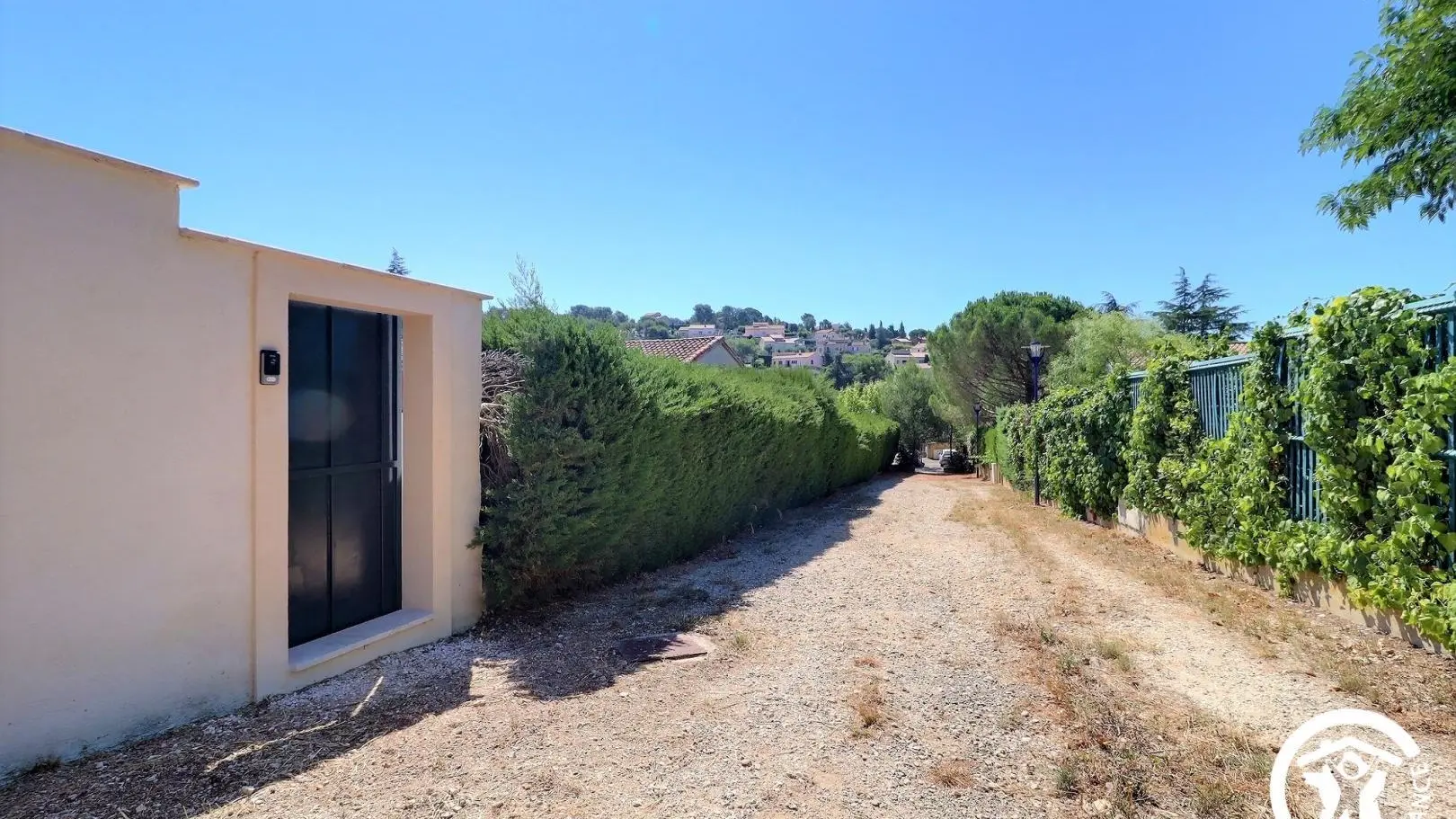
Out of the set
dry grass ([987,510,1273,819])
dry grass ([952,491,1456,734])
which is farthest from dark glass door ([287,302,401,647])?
dry grass ([952,491,1456,734])

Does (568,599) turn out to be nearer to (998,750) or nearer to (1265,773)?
(998,750)

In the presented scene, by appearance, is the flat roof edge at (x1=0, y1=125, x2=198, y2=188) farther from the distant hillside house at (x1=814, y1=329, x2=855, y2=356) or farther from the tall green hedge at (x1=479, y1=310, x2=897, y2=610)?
the distant hillside house at (x1=814, y1=329, x2=855, y2=356)

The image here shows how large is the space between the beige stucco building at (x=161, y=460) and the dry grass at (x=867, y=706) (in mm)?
3291

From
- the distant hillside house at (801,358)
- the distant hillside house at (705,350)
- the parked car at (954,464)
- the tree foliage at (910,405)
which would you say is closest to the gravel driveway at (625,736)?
the distant hillside house at (705,350)

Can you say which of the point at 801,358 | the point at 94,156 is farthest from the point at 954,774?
the point at 801,358

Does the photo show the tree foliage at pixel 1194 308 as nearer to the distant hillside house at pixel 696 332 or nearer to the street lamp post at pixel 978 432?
the street lamp post at pixel 978 432

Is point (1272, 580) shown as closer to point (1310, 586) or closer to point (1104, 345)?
point (1310, 586)

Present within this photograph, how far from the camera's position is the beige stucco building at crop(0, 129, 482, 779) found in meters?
2.94

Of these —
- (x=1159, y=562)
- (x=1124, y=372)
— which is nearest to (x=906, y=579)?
(x=1159, y=562)

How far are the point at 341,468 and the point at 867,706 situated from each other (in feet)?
13.2

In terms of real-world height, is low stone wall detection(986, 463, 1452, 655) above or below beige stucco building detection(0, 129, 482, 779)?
below

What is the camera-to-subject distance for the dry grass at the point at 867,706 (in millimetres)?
3381
